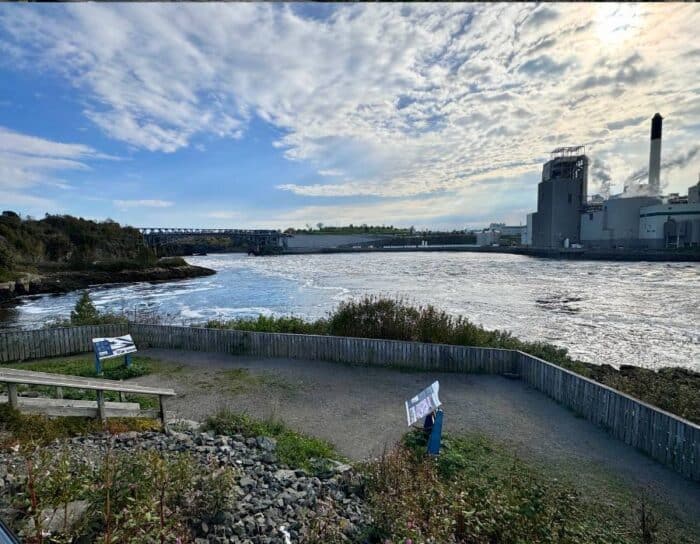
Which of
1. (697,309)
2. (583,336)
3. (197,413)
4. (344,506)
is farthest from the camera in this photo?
(697,309)

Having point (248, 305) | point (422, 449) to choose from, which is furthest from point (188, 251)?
point (422, 449)

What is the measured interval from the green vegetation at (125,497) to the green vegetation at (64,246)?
143ft

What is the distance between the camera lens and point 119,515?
117 inches

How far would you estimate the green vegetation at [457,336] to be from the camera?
28.1 feet

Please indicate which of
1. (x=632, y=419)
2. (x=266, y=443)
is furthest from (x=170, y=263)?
(x=632, y=419)

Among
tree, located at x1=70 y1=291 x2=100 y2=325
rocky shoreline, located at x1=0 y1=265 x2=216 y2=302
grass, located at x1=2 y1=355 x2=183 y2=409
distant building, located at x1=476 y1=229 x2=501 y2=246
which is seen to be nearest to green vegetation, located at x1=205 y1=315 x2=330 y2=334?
grass, located at x1=2 y1=355 x2=183 y2=409

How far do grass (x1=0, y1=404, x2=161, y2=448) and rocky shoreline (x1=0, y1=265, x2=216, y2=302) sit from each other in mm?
36810

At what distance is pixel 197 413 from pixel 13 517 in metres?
4.72

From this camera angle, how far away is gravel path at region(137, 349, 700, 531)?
223 inches

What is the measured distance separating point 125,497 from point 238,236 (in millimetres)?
117878

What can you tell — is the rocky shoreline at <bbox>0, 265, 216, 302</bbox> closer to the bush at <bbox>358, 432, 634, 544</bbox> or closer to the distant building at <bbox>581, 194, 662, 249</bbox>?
the bush at <bbox>358, 432, 634, 544</bbox>

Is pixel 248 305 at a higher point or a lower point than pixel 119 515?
lower

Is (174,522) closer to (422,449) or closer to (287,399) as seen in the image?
(422,449)

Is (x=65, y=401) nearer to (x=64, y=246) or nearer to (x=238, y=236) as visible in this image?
(x=64, y=246)
